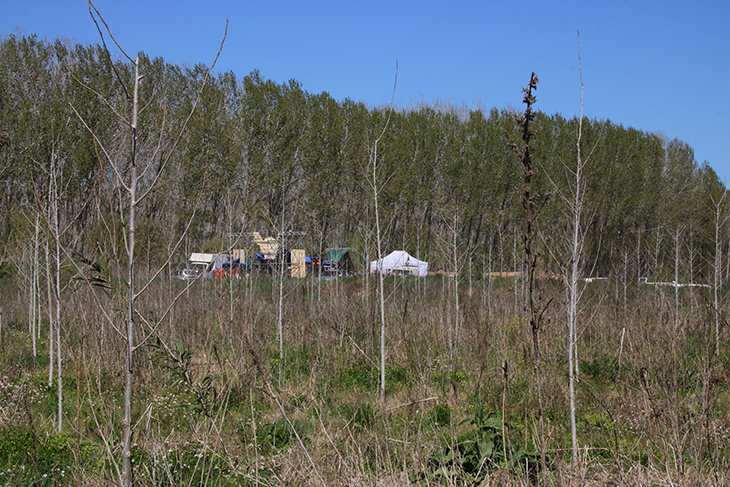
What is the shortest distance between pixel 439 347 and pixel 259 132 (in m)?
17.2

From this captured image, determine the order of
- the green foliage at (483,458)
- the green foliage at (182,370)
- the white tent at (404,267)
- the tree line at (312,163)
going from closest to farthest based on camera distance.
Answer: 1. the green foliage at (182,370)
2. the green foliage at (483,458)
3. the white tent at (404,267)
4. the tree line at (312,163)

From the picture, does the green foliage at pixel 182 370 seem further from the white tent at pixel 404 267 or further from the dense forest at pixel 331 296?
the white tent at pixel 404 267

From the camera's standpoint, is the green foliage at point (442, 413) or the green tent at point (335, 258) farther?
the green tent at point (335, 258)

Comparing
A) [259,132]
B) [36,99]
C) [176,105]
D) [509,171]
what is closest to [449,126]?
[509,171]

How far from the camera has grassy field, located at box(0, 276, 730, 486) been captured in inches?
112

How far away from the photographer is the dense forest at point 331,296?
290 cm

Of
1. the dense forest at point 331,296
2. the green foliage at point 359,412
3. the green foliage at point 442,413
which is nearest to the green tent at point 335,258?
the dense forest at point 331,296

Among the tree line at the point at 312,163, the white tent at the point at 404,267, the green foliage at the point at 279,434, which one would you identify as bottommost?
the green foliage at the point at 279,434

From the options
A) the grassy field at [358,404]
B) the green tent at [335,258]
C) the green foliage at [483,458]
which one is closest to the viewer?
the grassy field at [358,404]

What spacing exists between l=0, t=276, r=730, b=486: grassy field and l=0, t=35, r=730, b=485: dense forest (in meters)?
0.04

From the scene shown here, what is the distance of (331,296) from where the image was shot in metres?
8.50

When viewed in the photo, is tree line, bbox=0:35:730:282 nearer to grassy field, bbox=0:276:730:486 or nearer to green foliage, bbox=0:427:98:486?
grassy field, bbox=0:276:730:486

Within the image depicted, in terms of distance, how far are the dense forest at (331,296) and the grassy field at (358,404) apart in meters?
0.04

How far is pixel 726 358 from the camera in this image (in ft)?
21.0
